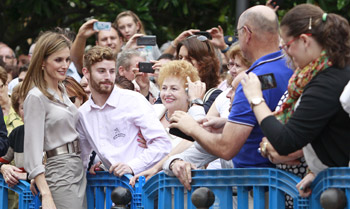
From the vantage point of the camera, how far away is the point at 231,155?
4.52 m

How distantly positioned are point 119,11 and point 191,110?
6.65 metres

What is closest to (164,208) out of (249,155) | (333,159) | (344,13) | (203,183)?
(203,183)

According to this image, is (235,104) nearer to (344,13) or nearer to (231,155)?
(231,155)

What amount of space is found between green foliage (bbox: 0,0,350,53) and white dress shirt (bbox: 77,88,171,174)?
18.4 feet

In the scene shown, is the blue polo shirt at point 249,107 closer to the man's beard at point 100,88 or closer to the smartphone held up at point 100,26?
the man's beard at point 100,88

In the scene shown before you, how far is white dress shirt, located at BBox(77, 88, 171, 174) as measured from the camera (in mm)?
5922

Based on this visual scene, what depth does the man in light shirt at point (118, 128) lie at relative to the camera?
5918 millimetres

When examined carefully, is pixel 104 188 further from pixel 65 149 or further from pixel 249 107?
pixel 249 107

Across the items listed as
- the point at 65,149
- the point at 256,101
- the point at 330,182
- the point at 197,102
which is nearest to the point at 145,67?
the point at 65,149

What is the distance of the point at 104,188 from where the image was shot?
5938mm

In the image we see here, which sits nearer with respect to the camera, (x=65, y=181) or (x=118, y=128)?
(x=65, y=181)

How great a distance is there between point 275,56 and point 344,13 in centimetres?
652

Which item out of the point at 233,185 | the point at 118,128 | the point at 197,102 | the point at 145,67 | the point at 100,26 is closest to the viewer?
the point at 233,185

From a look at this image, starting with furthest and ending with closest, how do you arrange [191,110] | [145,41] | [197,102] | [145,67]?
[145,41] < [145,67] < [197,102] < [191,110]
